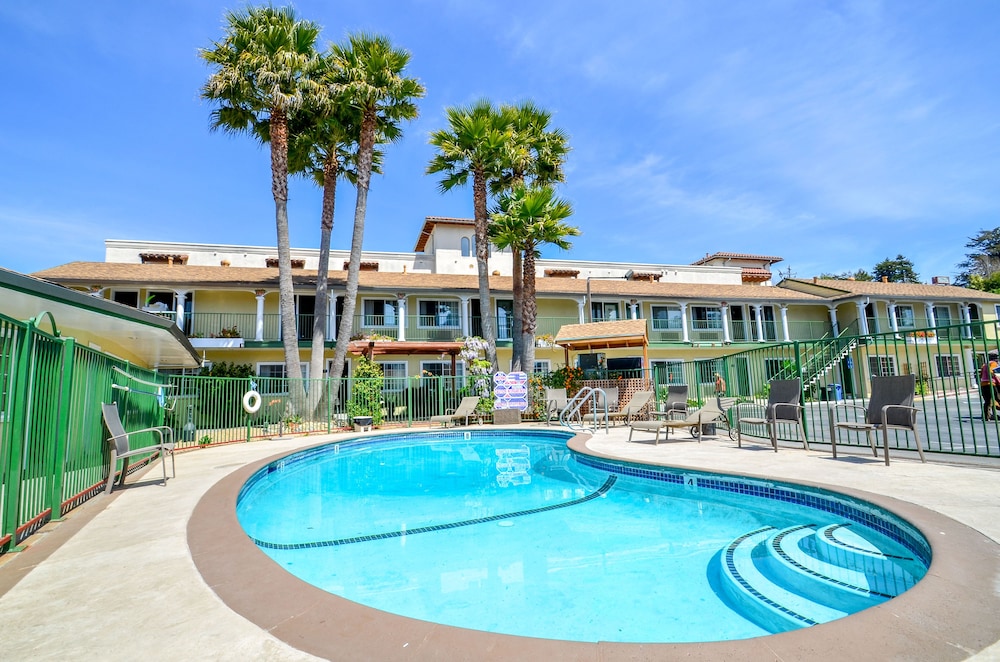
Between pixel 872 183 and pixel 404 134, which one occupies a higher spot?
pixel 404 134

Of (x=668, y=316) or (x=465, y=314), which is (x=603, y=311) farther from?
(x=465, y=314)

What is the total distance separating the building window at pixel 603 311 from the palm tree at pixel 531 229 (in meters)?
8.69

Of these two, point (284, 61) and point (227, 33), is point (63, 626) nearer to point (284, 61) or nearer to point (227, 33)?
point (284, 61)

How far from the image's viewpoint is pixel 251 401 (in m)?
13.0

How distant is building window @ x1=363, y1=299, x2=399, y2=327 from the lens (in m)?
23.2

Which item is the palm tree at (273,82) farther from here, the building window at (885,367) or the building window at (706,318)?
the building window at (706,318)

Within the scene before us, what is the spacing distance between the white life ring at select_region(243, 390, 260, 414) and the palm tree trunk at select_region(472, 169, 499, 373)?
7752 millimetres

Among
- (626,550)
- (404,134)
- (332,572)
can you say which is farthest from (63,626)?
(404,134)

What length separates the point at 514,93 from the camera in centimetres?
1941

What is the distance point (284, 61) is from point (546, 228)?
11338mm

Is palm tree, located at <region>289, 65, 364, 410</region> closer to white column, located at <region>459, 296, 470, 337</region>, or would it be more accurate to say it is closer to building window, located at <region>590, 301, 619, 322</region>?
white column, located at <region>459, 296, 470, 337</region>

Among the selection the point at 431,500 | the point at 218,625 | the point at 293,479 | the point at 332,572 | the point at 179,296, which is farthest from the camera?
the point at 179,296

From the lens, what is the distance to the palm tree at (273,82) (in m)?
17.4

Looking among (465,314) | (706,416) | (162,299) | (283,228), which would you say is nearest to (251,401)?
(283,228)
